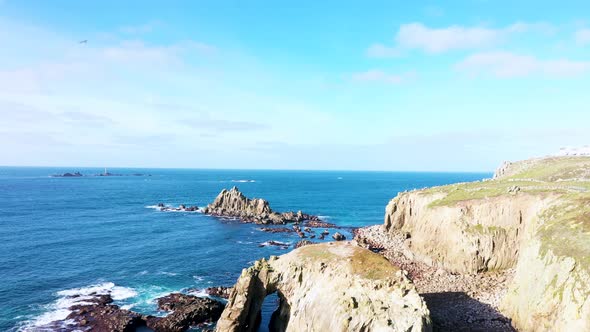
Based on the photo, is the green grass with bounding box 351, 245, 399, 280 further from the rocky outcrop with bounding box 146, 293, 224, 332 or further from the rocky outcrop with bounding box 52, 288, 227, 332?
the rocky outcrop with bounding box 52, 288, 227, 332

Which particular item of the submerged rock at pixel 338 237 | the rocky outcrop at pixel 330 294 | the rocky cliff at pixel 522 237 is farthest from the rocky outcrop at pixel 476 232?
the submerged rock at pixel 338 237

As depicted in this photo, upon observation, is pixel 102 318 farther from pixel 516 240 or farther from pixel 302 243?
pixel 516 240

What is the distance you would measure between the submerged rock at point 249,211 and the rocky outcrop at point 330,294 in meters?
67.7

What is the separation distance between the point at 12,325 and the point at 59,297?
8.10 meters

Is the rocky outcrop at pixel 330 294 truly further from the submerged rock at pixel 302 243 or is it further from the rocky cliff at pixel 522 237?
the submerged rock at pixel 302 243

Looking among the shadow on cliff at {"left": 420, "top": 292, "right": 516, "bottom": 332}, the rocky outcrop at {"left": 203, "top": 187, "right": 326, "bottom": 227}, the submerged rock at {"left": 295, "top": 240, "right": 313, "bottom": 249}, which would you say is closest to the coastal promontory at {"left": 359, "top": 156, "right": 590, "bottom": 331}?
the shadow on cliff at {"left": 420, "top": 292, "right": 516, "bottom": 332}

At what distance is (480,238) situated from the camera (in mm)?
48469

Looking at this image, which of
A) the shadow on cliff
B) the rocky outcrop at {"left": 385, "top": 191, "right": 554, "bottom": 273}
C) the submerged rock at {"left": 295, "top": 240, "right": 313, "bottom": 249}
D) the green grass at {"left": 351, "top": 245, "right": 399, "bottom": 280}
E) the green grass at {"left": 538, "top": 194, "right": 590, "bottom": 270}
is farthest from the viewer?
the submerged rock at {"left": 295, "top": 240, "right": 313, "bottom": 249}

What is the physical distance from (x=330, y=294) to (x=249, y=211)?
3520 inches

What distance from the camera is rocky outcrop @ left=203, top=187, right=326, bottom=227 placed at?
363ft

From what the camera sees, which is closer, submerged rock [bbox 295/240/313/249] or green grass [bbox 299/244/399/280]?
green grass [bbox 299/244/399/280]

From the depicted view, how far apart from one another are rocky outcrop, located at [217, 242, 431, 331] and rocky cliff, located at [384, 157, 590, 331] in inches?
443

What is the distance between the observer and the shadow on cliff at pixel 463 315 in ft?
114

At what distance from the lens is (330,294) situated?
33000 millimetres
